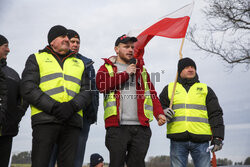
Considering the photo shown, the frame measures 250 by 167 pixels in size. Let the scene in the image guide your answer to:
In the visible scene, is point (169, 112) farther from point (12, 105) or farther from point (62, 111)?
point (12, 105)

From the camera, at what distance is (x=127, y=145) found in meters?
4.18

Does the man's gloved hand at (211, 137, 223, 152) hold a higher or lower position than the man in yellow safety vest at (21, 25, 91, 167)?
lower

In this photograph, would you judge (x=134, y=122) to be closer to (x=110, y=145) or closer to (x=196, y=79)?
(x=110, y=145)

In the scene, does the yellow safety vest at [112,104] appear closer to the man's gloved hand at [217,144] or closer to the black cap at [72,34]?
the black cap at [72,34]

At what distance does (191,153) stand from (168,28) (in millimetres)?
2289

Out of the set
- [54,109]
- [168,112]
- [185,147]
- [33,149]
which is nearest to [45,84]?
[54,109]

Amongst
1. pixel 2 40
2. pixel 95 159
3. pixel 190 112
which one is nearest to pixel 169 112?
pixel 190 112

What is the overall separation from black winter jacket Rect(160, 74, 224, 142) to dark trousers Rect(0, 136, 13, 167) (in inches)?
97.0

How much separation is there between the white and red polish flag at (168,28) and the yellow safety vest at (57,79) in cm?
168

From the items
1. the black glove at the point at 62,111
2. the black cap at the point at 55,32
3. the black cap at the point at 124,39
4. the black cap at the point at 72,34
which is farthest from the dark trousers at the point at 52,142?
the black cap at the point at 72,34

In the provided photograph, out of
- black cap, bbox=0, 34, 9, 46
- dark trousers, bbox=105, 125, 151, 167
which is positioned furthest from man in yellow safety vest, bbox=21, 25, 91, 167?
black cap, bbox=0, 34, 9, 46

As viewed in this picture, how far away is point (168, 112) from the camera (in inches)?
196

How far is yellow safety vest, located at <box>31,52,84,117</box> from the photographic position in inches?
154

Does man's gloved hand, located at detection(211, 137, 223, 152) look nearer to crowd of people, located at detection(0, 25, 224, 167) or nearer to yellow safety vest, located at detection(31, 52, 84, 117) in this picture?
crowd of people, located at detection(0, 25, 224, 167)
